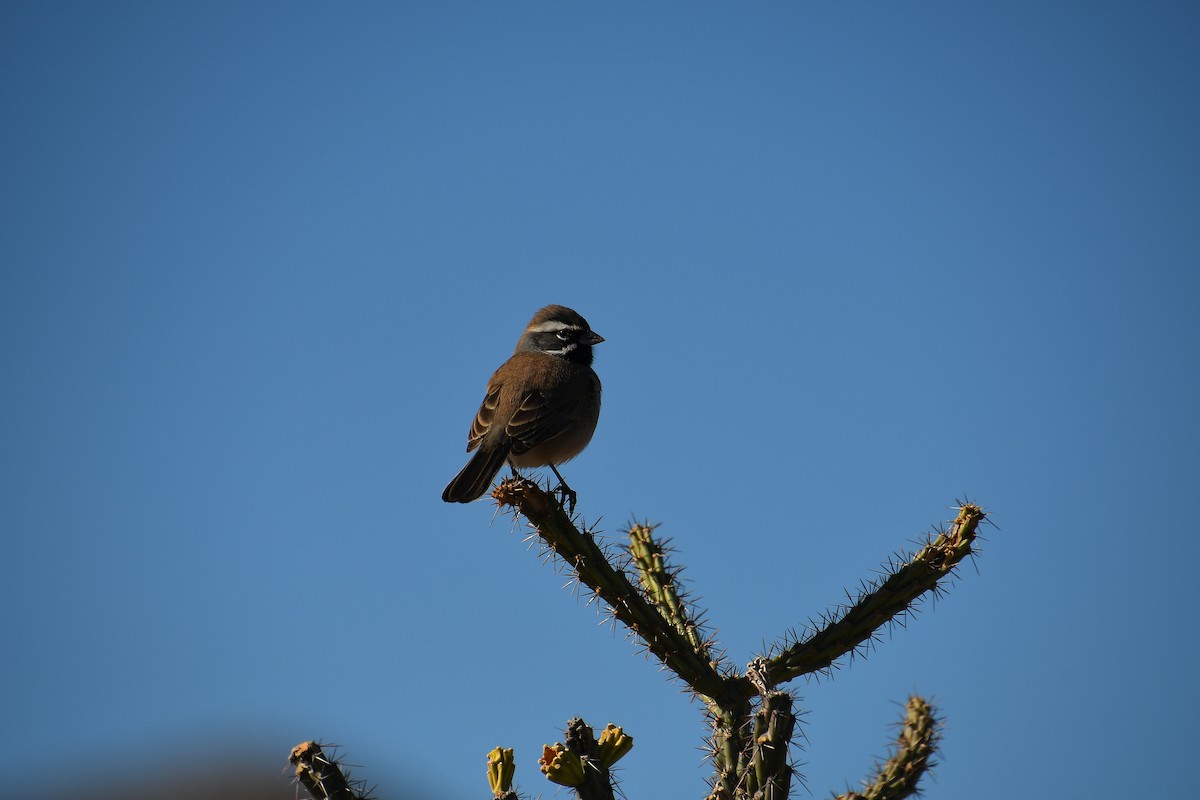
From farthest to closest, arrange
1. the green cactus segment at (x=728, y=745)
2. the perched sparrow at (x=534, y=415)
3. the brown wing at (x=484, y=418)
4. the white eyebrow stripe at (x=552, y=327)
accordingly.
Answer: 1. the white eyebrow stripe at (x=552, y=327)
2. the brown wing at (x=484, y=418)
3. the perched sparrow at (x=534, y=415)
4. the green cactus segment at (x=728, y=745)

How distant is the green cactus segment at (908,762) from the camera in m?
5.34

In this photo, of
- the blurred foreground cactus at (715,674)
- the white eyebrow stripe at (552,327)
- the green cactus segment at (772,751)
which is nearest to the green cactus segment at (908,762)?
the blurred foreground cactus at (715,674)

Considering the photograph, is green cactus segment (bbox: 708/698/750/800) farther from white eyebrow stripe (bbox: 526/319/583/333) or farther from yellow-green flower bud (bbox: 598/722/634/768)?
white eyebrow stripe (bbox: 526/319/583/333)

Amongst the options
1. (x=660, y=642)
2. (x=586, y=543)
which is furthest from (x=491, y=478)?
(x=660, y=642)

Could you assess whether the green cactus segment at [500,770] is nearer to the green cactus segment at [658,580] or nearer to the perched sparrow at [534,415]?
the green cactus segment at [658,580]

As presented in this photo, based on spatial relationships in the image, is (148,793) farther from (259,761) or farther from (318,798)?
(318,798)

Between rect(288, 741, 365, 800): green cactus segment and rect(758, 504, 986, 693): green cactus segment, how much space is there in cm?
211

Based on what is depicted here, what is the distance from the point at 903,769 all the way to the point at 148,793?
2420 cm

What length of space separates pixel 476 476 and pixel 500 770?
367 centimetres

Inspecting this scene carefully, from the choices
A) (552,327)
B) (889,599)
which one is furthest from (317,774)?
(552,327)

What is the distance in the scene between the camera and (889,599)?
200 inches

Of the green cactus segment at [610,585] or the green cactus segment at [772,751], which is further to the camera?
the green cactus segment at [610,585]

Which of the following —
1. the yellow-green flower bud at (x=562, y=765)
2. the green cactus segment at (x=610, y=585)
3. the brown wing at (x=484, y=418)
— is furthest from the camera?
the brown wing at (x=484, y=418)

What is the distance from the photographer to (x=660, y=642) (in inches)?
195
